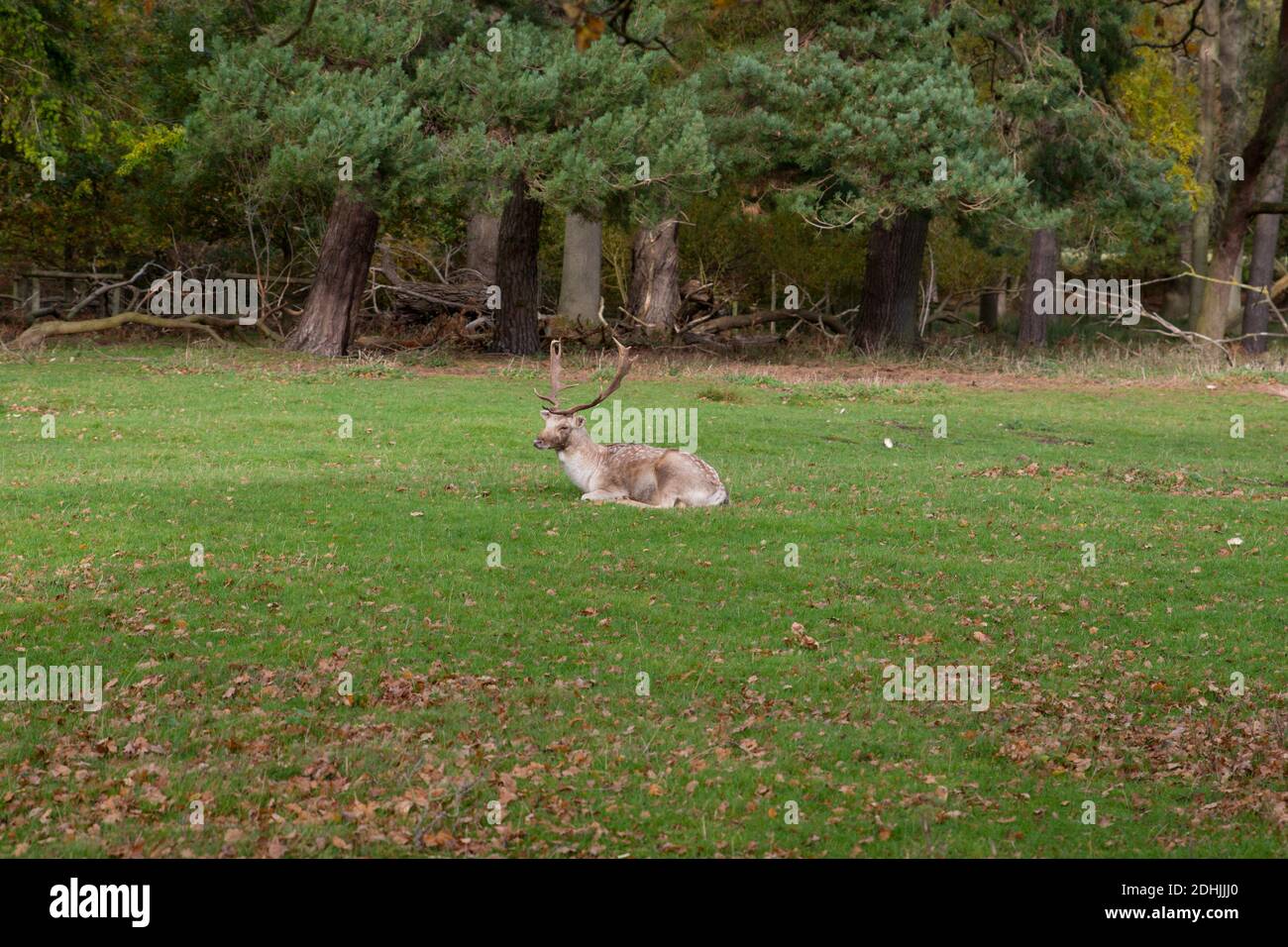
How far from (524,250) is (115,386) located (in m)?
11.0

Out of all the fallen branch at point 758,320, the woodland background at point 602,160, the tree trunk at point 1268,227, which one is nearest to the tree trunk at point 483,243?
the woodland background at point 602,160

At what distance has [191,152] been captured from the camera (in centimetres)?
2589

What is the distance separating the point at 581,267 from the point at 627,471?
20558 mm

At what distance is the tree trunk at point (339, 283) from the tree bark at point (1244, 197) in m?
15.9

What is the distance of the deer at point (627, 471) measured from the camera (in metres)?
14.4

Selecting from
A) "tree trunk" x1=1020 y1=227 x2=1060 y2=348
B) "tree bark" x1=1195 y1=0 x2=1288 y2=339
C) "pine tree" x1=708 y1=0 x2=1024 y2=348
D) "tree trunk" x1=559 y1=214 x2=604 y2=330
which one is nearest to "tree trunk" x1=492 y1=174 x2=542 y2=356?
"tree trunk" x1=559 y1=214 x2=604 y2=330

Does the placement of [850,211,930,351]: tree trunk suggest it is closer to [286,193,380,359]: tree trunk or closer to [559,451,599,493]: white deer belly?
[286,193,380,359]: tree trunk

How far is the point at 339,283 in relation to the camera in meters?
28.6

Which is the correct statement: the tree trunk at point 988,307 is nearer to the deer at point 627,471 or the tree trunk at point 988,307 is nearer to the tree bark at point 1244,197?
the tree bark at point 1244,197

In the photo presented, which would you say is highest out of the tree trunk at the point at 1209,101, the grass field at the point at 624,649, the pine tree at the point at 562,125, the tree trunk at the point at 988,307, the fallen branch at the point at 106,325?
the tree trunk at the point at 1209,101

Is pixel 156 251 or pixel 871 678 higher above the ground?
pixel 156 251

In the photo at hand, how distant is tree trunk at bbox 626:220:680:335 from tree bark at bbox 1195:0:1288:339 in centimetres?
1190
